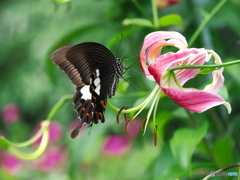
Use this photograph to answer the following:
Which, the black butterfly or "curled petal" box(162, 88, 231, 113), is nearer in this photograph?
"curled petal" box(162, 88, 231, 113)

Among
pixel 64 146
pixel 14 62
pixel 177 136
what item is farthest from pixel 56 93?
pixel 177 136

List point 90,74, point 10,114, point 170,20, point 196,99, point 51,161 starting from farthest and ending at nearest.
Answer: point 10,114 → point 51,161 → point 170,20 → point 90,74 → point 196,99

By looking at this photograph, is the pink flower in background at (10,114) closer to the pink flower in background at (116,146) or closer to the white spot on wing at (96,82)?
the pink flower in background at (116,146)

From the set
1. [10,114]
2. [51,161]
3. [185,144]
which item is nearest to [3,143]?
[185,144]

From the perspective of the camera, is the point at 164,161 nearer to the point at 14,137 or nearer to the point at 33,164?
the point at 33,164

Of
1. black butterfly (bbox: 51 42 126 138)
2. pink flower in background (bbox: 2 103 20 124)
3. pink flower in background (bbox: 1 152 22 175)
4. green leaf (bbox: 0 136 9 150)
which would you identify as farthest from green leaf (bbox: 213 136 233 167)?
pink flower in background (bbox: 2 103 20 124)

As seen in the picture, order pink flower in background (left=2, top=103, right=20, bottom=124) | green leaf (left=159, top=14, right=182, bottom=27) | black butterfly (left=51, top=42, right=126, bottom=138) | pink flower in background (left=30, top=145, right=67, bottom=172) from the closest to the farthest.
→ black butterfly (left=51, top=42, right=126, bottom=138) → green leaf (left=159, top=14, right=182, bottom=27) → pink flower in background (left=30, top=145, right=67, bottom=172) → pink flower in background (left=2, top=103, right=20, bottom=124)

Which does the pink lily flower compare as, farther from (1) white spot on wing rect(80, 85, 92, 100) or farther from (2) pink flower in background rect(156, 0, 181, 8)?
(2) pink flower in background rect(156, 0, 181, 8)

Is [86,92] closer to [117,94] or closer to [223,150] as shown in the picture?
[117,94]
